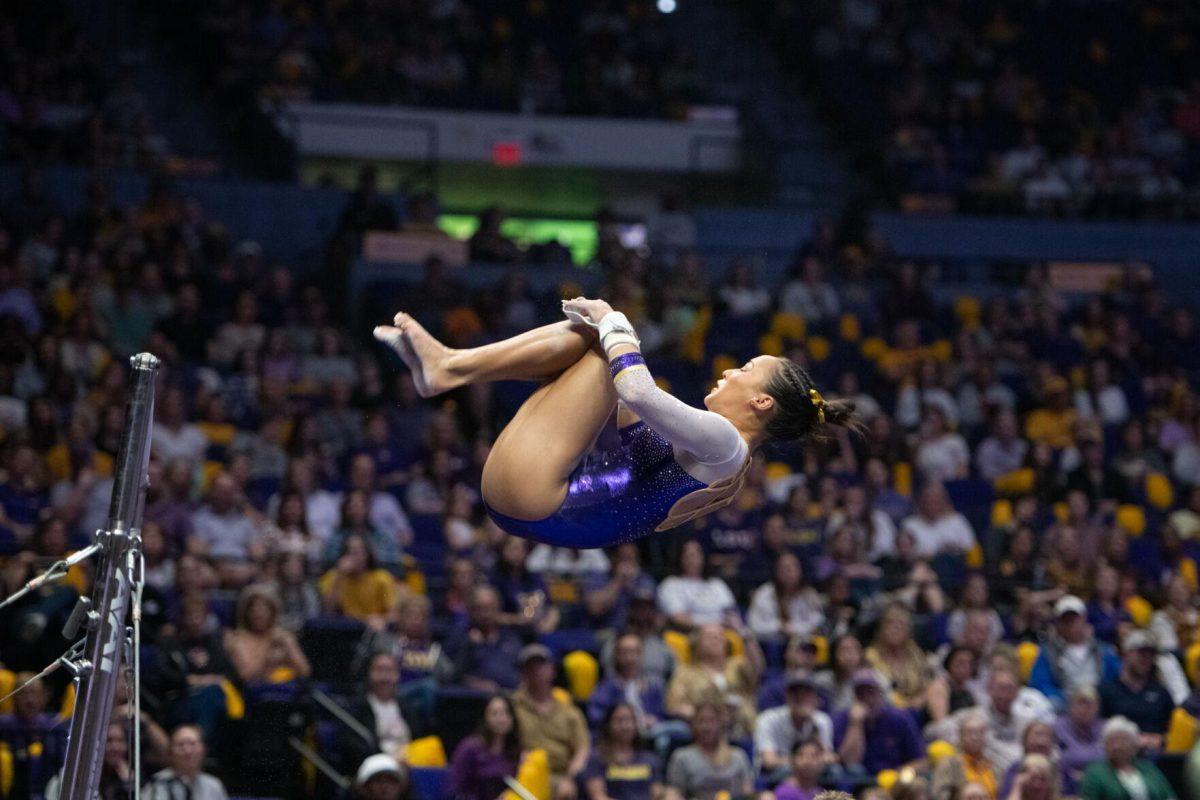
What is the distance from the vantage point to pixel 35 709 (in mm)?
7648

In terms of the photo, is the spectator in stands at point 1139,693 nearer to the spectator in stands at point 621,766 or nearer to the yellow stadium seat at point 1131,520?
the yellow stadium seat at point 1131,520

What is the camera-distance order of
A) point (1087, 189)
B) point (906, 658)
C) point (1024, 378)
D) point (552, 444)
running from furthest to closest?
point (1087, 189) < point (1024, 378) < point (906, 658) < point (552, 444)

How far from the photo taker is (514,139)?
17.6m

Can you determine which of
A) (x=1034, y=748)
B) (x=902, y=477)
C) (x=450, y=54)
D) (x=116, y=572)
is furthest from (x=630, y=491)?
(x=450, y=54)

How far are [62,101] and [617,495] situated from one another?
1175 cm

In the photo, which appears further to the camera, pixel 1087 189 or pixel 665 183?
pixel 665 183

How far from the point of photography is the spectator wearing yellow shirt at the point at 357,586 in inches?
357

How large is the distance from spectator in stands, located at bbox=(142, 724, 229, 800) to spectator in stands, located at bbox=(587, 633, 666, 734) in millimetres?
2312

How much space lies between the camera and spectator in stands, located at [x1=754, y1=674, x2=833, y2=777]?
8.40 m

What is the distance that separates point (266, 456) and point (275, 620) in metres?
2.35

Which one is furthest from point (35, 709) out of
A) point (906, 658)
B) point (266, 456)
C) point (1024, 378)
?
point (1024, 378)

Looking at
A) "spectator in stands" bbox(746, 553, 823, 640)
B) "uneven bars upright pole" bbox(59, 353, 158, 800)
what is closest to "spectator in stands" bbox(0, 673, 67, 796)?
"uneven bars upright pole" bbox(59, 353, 158, 800)

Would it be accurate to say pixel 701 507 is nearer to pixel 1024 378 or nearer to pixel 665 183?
pixel 1024 378

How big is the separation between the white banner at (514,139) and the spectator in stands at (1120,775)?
33.4 feet
